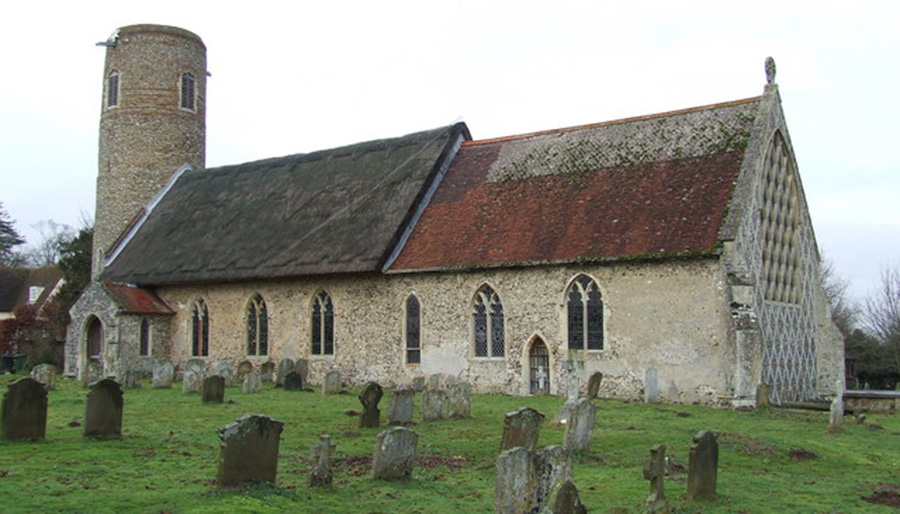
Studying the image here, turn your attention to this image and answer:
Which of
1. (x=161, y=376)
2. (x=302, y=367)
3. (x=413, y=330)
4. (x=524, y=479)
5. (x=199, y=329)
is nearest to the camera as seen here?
(x=524, y=479)

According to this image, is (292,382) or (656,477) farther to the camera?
(292,382)

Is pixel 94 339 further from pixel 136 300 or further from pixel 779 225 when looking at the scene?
pixel 779 225

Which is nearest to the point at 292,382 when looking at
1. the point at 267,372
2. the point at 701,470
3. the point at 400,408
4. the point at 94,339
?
the point at 267,372

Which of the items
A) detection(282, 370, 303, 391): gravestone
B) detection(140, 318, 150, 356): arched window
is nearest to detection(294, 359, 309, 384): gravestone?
detection(282, 370, 303, 391): gravestone

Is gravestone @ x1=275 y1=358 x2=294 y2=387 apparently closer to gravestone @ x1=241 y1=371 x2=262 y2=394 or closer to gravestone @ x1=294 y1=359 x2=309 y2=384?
gravestone @ x1=294 y1=359 x2=309 y2=384

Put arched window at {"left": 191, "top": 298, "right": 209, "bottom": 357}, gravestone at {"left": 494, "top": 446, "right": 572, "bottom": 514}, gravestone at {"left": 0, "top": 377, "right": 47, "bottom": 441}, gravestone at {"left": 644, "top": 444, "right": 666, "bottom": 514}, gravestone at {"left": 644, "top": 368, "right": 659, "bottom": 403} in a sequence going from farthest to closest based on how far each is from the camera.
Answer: arched window at {"left": 191, "top": 298, "right": 209, "bottom": 357} → gravestone at {"left": 644, "top": 368, "right": 659, "bottom": 403} → gravestone at {"left": 0, "top": 377, "right": 47, "bottom": 441} → gravestone at {"left": 644, "top": 444, "right": 666, "bottom": 514} → gravestone at {"left": 494, "top": 446, "right": 572, "bottom": 514}

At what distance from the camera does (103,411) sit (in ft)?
44.7

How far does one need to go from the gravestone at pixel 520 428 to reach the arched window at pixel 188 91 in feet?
98.7

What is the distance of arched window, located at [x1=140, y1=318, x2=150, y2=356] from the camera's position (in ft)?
103

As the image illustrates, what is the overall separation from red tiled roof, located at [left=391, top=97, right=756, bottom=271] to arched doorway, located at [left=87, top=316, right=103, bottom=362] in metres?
12.3

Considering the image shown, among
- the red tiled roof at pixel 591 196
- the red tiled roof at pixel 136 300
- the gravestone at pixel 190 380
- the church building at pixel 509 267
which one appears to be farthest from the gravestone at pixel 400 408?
the red tiled roof at pixel 136 300

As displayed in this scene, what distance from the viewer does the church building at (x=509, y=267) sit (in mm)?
21797

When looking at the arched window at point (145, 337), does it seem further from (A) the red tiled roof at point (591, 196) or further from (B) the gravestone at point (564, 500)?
(B) the gravestone at point (564, 500)

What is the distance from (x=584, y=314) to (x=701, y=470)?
1273 cm
